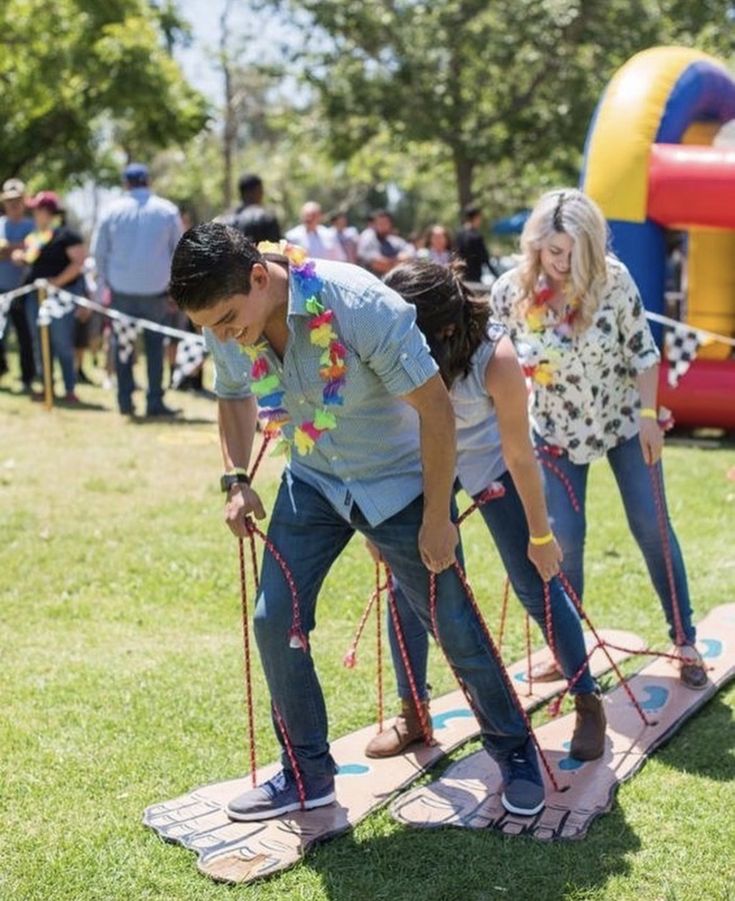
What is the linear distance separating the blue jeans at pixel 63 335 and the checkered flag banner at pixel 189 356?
1.12 m

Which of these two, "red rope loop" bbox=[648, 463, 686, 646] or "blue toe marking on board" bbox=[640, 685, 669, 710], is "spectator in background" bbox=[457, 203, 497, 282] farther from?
"blue toe marking on board" bbox=[640, 685, 669, 710]

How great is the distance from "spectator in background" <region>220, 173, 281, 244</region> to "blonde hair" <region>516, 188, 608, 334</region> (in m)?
Result: 5.67

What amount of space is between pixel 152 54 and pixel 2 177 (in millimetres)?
3591

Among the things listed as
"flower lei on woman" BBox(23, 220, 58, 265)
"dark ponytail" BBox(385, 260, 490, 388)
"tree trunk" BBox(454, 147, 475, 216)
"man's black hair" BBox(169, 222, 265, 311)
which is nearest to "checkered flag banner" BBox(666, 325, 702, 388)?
"flower lei on woman" BBox(23, 220, 58, 265)

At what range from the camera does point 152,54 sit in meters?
19.8

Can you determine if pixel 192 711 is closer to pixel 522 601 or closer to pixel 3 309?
pixel 522 601

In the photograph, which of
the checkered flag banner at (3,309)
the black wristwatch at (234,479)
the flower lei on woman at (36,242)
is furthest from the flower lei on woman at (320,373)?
the checkered flag banner at (3,309)

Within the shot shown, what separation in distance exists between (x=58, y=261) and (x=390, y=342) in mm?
8562

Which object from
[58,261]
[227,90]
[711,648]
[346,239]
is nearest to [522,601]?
[711,648]

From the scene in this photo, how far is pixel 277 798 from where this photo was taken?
3537 mm

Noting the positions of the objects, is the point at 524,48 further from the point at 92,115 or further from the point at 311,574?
the point at 311,574

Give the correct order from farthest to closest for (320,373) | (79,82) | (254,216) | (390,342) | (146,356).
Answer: (79,82) → (146,356) → (254,216) → (320,373) → (390,342)

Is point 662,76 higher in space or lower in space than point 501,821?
higher

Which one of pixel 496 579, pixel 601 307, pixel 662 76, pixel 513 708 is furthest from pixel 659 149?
pixel 513 708
